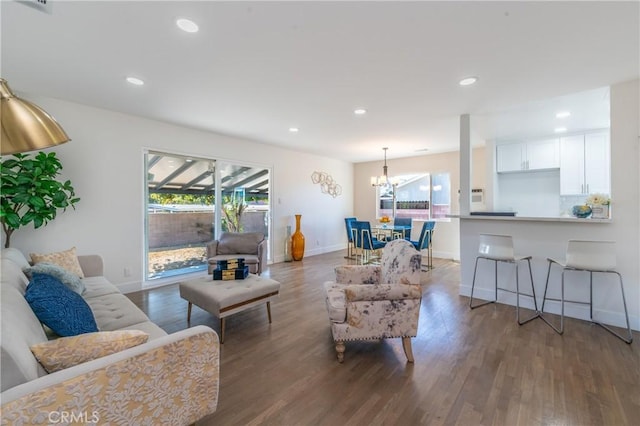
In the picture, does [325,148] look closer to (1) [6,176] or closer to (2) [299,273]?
(2) [299,273]

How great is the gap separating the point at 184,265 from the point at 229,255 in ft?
3.56

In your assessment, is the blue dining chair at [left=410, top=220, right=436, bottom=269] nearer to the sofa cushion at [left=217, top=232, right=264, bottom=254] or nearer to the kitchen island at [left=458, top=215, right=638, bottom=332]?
the kitchen island at [left=458, top=215, right=638, bottom=332]

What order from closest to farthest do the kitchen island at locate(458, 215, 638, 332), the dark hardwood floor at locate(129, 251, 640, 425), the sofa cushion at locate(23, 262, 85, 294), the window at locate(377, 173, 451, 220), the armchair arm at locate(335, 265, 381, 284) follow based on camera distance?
1. the dark hardwood floor at locate(129, 251, 640, 425)
2. the sofa cushion at locate(23, 262, 85, 294)
3. the armchair arm at locate(335, 265, 381, 284)
4. the kitchen island at locate(458, 215, 638, 332)
5. the window at locate(377, 173, 451, 220)

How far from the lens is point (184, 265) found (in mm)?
4836

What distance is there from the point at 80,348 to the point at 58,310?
43 centimetres

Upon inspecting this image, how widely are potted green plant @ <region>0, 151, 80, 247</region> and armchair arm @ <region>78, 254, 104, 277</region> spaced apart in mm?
570

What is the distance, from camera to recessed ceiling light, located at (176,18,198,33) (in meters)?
1.92

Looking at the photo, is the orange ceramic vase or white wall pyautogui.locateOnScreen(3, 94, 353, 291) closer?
white wall pyautogui.locateOnScreen(3, 94, 353, 291)

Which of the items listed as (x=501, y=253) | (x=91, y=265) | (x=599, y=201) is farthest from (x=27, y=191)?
(x=599, y=201)

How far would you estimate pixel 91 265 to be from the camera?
323cm

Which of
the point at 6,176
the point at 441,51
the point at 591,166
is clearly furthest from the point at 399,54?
the point at 591,166

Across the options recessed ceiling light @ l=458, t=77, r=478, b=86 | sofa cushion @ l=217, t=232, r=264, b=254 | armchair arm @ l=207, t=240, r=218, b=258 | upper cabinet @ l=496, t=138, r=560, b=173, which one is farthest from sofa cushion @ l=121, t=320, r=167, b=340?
upper cabinet @ l=496, t=138, r=560, b=173

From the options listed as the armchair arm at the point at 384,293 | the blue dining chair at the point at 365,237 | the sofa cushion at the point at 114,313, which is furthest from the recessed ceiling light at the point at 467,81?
the sofa cushion at the point at 114,313

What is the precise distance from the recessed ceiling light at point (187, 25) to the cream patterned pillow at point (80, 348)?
2030mm
